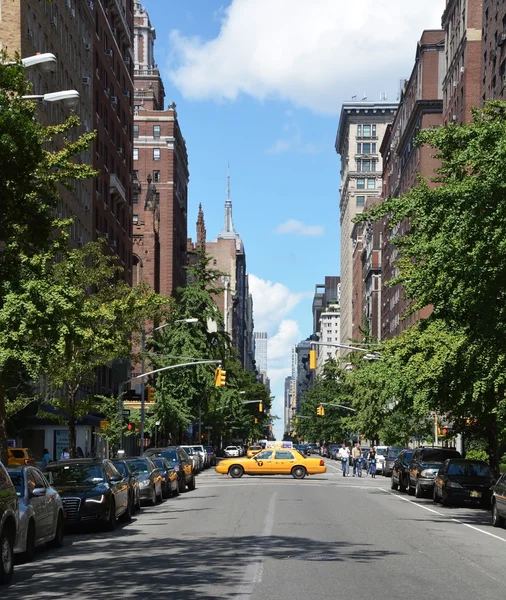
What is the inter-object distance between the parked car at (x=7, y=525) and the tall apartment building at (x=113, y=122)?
56.7 meters

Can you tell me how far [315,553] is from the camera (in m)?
18.5

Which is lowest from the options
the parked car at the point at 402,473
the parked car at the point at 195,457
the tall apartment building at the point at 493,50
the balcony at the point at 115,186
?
the parked car at the point at 195,457

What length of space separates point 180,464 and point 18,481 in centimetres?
2733

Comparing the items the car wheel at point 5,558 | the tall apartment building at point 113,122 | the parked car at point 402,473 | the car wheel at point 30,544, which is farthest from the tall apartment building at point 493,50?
the car wheel at point 5,558

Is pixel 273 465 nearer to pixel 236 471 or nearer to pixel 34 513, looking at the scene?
pixel 236 471

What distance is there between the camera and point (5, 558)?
15.4m

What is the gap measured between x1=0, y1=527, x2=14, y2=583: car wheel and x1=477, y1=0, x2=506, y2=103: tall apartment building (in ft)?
170

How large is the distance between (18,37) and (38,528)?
34665 millimetres

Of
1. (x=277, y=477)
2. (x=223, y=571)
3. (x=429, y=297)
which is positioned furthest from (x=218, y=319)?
(x=223, y=571)

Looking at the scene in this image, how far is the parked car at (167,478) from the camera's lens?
3925cm

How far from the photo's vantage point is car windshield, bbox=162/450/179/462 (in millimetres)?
46719

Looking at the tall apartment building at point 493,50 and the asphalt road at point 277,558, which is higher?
the tall apartment building at point 493,50

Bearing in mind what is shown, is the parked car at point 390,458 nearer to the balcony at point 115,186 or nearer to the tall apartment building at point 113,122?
the tall apartment building at point 113,122

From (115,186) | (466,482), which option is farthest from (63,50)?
(466,482)
